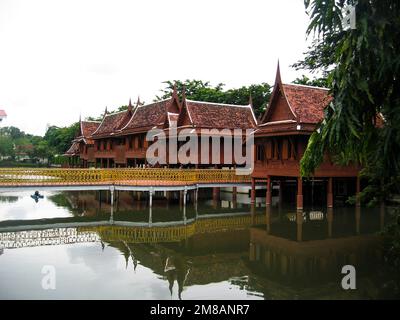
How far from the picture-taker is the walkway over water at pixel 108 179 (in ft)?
62.0

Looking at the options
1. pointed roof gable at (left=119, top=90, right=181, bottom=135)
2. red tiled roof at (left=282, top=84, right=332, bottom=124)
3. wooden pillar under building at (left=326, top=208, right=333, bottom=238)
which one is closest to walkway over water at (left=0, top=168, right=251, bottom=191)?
red tiled roof at (left=282, top=84, right=332, bottom=124)

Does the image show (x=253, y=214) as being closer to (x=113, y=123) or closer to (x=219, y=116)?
(x=219, y=116)

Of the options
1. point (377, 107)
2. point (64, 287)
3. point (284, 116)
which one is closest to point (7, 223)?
point (64, 287)

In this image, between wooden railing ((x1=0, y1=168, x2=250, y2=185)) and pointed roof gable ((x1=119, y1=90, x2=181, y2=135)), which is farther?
pointed roof gable ((x1=119, y1=90, x2=181, y2=135))

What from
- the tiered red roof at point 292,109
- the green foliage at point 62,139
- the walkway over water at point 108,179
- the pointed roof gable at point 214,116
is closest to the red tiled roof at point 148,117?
the pointed roof gable at point 214,116

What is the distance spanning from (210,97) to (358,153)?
3449 centimetres

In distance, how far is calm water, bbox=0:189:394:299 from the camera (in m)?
9.38

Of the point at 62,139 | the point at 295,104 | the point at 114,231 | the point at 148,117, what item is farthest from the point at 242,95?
the point at 62,139

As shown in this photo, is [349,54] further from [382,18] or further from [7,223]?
[7,223]

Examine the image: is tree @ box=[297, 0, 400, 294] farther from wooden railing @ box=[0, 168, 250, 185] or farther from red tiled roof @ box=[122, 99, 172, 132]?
red tiled roof @ box=[122, 99, 172, 132]

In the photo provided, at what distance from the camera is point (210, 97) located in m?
42.9

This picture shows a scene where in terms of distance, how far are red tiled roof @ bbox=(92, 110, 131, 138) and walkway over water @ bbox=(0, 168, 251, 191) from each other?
15532mm

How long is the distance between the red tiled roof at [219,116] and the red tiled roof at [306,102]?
578 cm

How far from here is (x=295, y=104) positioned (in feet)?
69.0
